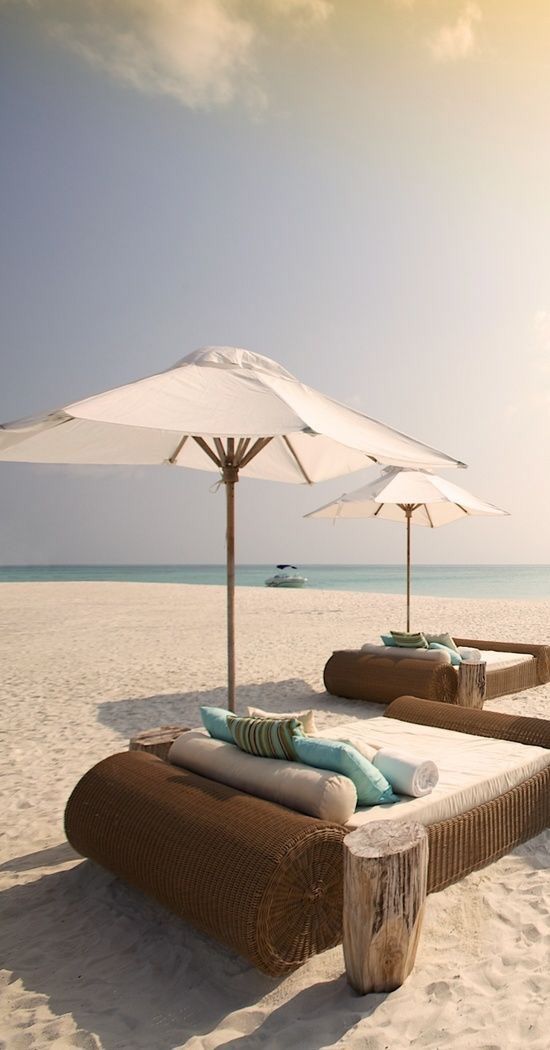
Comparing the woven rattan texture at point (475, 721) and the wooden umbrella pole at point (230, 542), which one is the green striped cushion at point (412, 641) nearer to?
the woven rattan texture at point (475, 721)

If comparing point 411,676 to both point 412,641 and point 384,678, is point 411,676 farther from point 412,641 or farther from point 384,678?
point 412,641

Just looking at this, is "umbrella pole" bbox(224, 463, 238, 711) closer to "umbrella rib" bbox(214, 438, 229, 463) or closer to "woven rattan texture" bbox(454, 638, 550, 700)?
"umbrella rib" bbox(214, 438, 229, 463)

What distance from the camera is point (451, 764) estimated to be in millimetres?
3789

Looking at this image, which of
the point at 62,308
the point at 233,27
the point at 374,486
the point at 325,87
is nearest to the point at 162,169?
the point at 233,27


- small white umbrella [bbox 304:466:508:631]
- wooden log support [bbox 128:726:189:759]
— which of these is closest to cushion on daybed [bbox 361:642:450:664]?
small white umbrella [bbox 304:466:508:631]

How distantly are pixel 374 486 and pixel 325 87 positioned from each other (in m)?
6.31

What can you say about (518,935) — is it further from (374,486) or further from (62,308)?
(62,308)

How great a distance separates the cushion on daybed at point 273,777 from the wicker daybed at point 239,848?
0.08 metres

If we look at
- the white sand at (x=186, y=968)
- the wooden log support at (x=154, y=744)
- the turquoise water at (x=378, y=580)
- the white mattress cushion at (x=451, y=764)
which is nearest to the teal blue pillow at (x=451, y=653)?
the white mattress cushion at (x=451, y=764)

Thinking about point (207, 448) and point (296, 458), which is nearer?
point (207, 448)

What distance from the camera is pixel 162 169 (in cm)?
1320

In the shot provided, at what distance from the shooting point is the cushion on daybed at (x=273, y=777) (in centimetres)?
282

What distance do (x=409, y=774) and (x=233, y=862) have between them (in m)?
1.09

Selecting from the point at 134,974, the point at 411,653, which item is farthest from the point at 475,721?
the point at 134,974
